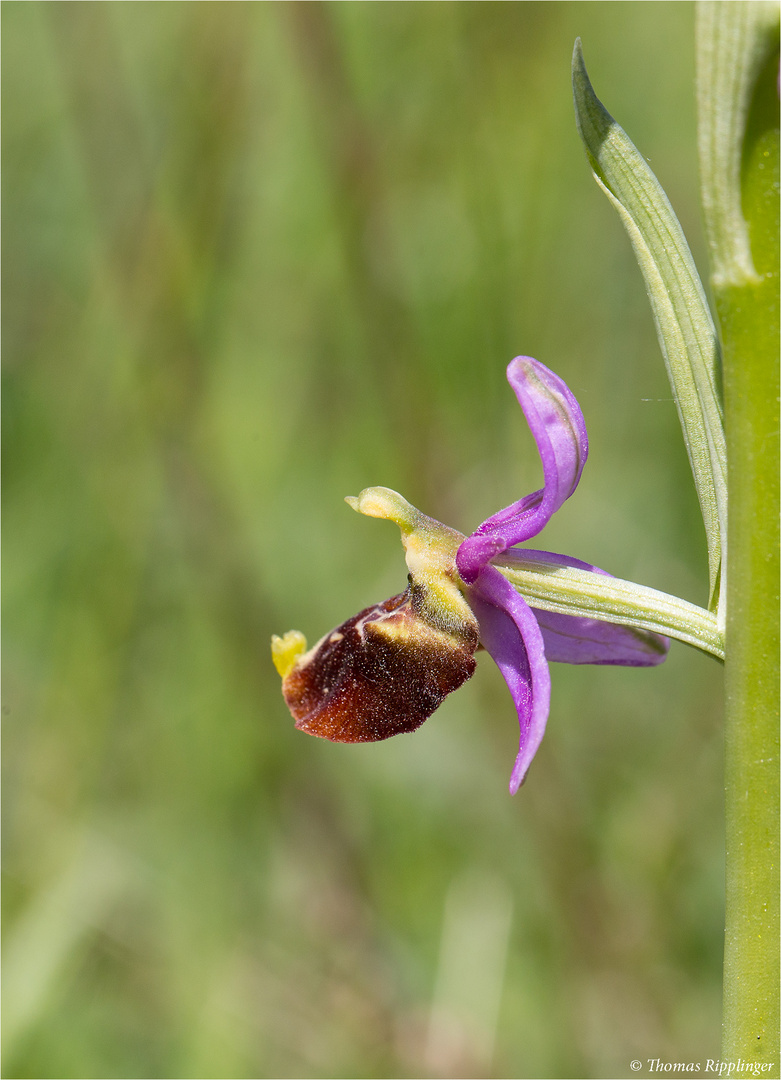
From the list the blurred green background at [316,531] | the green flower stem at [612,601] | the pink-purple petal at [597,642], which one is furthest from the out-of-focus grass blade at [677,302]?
the blurred green background at [316,531]

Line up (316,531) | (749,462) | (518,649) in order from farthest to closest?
(316,531) → (518,649) → (749,462)

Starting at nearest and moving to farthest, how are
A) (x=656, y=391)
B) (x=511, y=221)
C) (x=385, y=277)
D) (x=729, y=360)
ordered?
(x=729, y=360) → (x=385, y=277) → (x=656, y=391) → (x=511, y=221)

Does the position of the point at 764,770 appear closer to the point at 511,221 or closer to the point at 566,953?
the point at 566,953

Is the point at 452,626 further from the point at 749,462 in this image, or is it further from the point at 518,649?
the point at 749,462

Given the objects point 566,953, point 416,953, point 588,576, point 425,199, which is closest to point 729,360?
point 588,576

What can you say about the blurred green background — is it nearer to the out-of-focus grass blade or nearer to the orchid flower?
the orchid flower

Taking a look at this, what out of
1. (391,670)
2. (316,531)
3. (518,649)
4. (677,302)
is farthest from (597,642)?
(316,531)

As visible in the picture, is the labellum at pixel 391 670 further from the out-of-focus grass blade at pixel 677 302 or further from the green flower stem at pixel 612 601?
the out-of-focus grass blade at pixel 677 302
